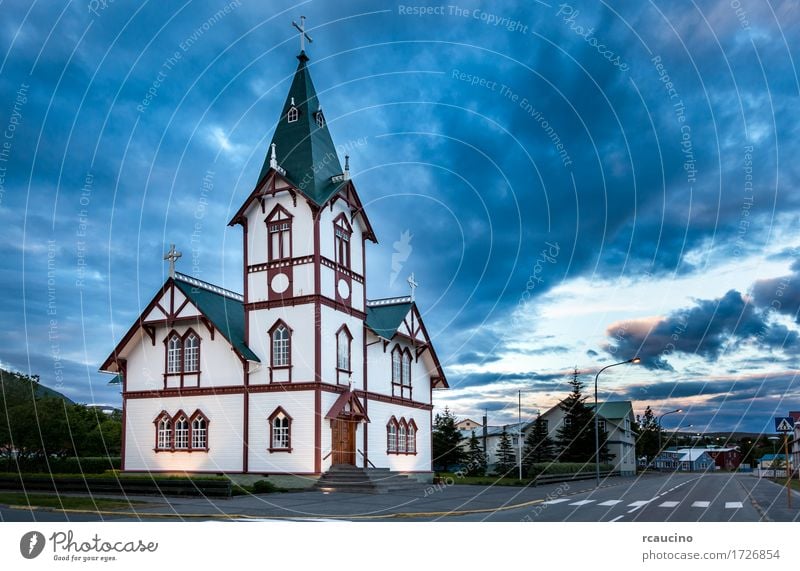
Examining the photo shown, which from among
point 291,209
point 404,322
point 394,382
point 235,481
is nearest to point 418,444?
point 394,382

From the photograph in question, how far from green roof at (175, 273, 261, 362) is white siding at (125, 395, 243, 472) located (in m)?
2.66

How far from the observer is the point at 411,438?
42906 mm

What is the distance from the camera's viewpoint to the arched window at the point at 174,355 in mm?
36375

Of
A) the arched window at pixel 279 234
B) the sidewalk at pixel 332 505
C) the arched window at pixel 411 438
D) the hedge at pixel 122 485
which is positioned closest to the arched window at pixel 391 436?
the arched window at pixel 411 438

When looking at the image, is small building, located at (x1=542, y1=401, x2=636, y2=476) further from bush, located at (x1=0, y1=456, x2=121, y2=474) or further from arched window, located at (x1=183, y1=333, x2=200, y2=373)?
bush, located at (x1=0, y1=456, x2=121, y2=474)

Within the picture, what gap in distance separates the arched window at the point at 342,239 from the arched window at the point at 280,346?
4.24m

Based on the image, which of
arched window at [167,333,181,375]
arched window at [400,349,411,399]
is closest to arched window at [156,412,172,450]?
arched window at [167,333,181,375]

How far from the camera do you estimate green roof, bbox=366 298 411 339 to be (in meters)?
39.6

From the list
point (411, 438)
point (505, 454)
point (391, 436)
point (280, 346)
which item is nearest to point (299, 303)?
point (280, 346)

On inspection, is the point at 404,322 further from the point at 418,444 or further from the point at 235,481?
the point at 235,481

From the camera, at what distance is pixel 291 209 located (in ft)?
113

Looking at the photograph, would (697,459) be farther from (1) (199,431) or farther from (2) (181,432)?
(2) (181,432)

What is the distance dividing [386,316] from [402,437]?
7.02 meters
